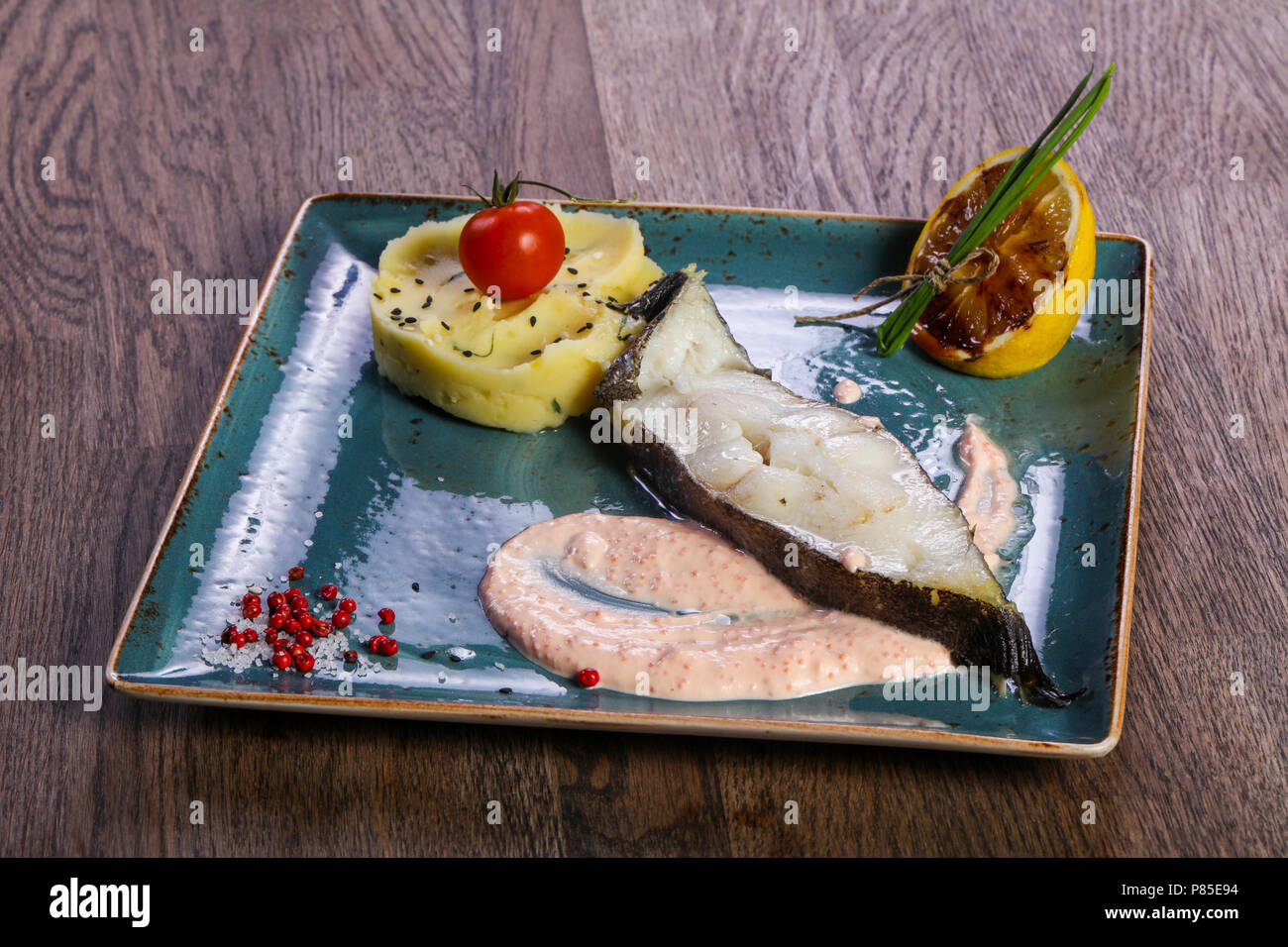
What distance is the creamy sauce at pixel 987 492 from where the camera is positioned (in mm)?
3256

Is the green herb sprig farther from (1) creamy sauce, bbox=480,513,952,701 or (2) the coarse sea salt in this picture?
(2) the coarse sea salt

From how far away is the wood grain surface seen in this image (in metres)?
2.78

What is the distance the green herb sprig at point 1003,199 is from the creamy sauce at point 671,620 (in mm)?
974

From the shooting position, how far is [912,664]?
294cm

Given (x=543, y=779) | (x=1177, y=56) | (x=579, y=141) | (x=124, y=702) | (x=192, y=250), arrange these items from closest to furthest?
(x=543, y=779) → (x=124, y=702) → (x=192, y=250) → (x=579, y=141) → (x=1177, y=56)

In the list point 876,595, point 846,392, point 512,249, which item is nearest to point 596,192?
point 512,249

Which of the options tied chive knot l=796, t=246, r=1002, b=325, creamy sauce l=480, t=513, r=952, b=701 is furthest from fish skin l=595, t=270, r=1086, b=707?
tied chive knot l=796, t=246, r=1002, b=325

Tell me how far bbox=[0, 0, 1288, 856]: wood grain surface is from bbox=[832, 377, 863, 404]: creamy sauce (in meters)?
0.90

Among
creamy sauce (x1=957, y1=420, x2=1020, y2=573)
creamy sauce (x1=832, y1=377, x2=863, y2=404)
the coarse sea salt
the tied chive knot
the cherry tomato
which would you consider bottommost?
the coarse sea salt

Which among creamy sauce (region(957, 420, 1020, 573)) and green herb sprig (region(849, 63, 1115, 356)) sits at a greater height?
green herb sprig (region(849, 63, 1115, 356))

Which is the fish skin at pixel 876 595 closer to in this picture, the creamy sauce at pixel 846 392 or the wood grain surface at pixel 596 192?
the wood grain surface at pixel 596 192

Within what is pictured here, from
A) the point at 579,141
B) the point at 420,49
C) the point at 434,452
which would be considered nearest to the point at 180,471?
the point at 434,452

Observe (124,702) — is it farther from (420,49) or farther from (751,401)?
(420,49)

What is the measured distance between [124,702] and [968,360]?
8.34 feet
